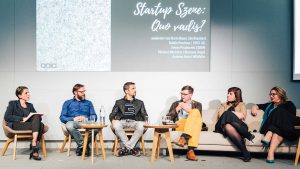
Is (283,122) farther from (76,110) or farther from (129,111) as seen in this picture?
(76,110)

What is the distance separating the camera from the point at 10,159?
584 centimetres

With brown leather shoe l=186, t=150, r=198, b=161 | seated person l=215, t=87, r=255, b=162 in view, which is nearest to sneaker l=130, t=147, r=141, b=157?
brown leather shoe l=186, t=150, r=198, b=161

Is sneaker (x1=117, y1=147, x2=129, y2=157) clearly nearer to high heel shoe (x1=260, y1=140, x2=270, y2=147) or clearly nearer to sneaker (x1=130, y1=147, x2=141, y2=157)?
sneaker (x1=130, y1=147, x2=141, y2=157)

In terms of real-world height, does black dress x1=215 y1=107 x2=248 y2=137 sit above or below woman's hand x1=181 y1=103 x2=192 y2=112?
below

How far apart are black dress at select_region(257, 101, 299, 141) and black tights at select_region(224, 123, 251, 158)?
1.33 ft

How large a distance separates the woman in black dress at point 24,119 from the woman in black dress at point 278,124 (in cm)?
332

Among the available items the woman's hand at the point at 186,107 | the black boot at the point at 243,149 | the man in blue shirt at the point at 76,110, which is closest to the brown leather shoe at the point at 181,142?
the woman's hand at the point at 186,107

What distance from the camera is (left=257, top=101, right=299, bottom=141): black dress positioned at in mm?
5660

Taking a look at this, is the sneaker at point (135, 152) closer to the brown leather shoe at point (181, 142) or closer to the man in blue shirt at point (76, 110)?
the brown leather shoe at point (181, 142)

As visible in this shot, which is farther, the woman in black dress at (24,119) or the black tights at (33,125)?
the black tights at (33,125)

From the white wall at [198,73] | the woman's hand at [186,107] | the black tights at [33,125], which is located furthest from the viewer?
the white wall at [198,73]

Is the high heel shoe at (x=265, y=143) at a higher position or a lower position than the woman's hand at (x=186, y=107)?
lower

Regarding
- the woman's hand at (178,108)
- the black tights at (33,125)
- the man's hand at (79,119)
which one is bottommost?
the black tights at (33,125)

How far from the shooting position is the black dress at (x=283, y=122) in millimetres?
5660
